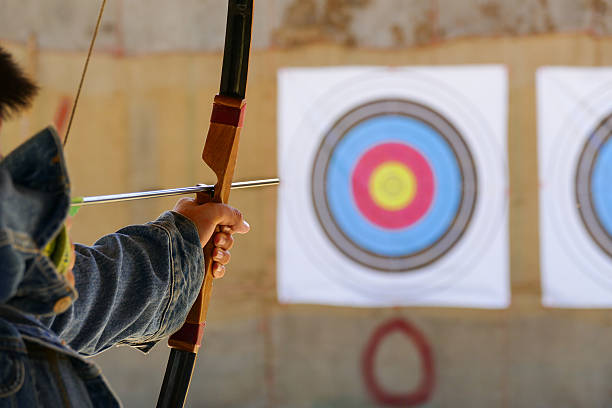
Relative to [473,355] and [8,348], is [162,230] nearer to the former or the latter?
[8,348]

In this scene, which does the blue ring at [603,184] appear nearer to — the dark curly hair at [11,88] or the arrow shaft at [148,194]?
the arrow shaft at [148,194]

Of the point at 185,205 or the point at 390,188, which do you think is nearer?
the point at 185,205

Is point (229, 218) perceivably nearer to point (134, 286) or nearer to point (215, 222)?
point (215, 222)

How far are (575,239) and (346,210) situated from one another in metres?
0.80

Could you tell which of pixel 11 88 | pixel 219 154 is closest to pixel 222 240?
pixel 219 154

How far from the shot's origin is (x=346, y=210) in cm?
241

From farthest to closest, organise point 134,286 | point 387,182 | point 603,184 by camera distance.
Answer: point 387,182 < point 603,184 < point 134,286

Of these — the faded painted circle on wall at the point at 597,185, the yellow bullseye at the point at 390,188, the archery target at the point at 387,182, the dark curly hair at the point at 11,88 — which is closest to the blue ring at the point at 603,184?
the faded painted circle on wall at the point at 597,185

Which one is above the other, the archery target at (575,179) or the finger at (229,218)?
the archery target at (575,179)

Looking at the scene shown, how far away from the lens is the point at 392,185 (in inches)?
95.3

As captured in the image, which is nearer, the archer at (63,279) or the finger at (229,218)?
the archer at (63,279)

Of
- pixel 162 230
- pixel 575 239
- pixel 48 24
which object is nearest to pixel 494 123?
pixel 575 239

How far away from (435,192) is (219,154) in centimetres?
158

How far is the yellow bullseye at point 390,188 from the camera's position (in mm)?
2406
